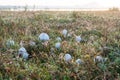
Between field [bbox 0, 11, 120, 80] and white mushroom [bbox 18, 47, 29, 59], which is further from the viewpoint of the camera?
white mushroom [bbox 18, 47, 29, 59]

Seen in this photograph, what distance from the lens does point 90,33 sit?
18.5ft

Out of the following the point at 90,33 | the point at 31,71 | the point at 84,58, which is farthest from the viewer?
the point at 90,33

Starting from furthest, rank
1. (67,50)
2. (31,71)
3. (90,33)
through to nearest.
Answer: (90,33)
(67,50)
(31,71)

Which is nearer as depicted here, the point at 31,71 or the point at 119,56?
the point at 31,71

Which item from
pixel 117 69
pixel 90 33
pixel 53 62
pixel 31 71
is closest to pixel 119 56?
pixel 117 69

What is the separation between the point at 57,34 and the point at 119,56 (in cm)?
176

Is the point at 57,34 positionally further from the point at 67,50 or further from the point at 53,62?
the point at 53,62

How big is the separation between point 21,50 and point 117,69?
1002mm

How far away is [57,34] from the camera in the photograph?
5.18 meters

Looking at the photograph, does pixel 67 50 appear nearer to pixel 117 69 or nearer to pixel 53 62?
pixel 53 62

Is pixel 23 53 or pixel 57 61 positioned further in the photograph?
pixel 23 53

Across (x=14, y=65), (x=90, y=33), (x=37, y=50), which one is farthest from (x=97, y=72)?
(x=90, y=33)

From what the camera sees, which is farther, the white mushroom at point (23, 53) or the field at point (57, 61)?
the white mushroom at point (23, 53)

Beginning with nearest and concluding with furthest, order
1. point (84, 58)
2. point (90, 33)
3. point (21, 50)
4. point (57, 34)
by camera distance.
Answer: point (84, 58)
point (21, 50)
point (57, 34)
point (90, 33)
